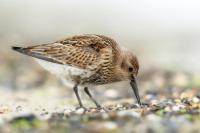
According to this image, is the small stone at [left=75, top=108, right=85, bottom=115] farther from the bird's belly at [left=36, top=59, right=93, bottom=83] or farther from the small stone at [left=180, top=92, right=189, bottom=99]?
the small stone at [left=180, top=92, right=189, bottom=99]

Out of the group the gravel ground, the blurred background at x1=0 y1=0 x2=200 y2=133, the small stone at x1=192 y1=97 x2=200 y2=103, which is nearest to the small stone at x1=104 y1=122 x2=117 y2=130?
the gravel ground

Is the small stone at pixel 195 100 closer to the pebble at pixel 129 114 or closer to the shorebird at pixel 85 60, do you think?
the shorebird at pixel 85 60

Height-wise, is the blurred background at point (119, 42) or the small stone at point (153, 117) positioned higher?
the small stone at point (153, 117)

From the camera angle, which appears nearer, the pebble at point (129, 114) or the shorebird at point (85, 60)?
the pebble at point (129, 114)

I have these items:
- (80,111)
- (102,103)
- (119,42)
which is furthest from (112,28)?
(80,111)

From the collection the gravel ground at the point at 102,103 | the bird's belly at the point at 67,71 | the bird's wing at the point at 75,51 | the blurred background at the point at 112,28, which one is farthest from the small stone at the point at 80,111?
the blurred background at the point at 112,28

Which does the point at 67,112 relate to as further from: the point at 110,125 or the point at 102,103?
the point at 102,103

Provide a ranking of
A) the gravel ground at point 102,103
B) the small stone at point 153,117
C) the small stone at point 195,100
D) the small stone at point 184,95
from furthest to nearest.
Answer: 1. the small stone at point 184,95
2. the small stone at point 195,100
3. the small stone at point 153,117
4. the gravel ground at point 102,103

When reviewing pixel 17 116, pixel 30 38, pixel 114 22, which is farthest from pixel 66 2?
pixel 17 116
